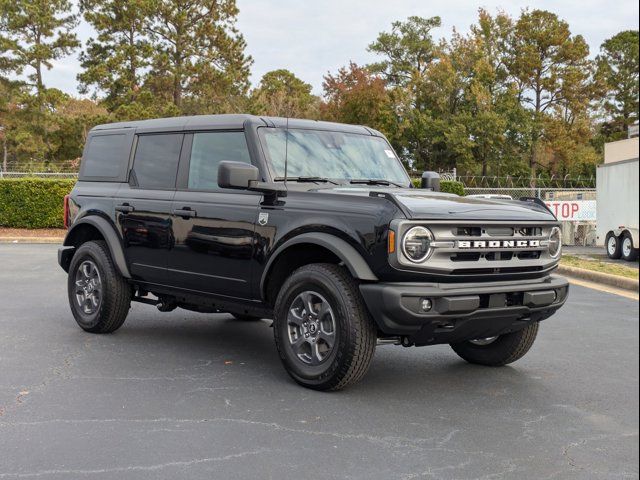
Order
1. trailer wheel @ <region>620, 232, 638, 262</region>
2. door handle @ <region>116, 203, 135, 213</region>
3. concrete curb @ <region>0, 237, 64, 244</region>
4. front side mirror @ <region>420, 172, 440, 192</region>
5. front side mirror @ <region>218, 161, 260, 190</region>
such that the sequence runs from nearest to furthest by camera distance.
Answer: trailer wheel @ <region>620, 232, 638, 262</region> < front side mirror @ <region>218, 161, 260, 190</region> < door handle @ <region>116, 203, 135, 213</region> < front side mirror @ <region>420, 172, 440, 192</region> < concrete curb @ <region>0, 237, 64, 244</region>

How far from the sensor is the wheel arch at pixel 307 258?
16.3 ft

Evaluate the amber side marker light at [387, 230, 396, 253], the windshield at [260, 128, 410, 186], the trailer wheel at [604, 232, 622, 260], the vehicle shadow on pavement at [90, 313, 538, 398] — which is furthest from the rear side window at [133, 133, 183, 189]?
the trailer wheel at [604, 232, 622, 260]

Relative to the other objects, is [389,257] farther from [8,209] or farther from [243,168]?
[8,209]

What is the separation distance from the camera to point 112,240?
7039mm

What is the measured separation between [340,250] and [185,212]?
6.07ft

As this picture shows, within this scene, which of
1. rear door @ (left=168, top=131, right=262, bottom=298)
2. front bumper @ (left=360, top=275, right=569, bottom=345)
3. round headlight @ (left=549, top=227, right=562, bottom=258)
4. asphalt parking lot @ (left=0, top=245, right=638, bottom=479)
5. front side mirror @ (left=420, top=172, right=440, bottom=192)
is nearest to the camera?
asphalt parking lot @ (left=0, top=245, right=638, bottom=479)

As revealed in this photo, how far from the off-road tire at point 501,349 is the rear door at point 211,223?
6.39 feet

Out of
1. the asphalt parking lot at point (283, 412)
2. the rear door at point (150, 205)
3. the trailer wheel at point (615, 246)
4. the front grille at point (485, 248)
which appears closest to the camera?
the trailer wheel at point (615, 246)

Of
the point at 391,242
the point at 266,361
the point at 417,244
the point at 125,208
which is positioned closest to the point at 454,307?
the point at 417,244

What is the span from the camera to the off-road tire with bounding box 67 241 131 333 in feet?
23.1

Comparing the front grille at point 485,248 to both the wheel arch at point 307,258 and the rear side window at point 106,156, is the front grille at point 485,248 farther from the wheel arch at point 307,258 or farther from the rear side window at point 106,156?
the rear side window at point 106,156

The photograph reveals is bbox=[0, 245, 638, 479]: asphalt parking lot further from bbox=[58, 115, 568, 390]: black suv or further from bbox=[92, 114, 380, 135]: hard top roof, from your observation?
bbox=[92, 114, 380, 135]: hard top roof

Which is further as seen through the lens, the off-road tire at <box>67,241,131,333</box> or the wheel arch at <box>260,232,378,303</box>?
the off-road tire at <box>67,241,131,333</box>

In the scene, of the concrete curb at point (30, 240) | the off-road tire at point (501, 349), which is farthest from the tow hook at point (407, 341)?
the concrete curb at point (30, 240)
